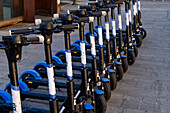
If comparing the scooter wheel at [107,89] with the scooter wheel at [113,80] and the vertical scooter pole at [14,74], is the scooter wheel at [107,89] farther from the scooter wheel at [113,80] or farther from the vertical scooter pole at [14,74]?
the vertical scooter pole at [14,74]

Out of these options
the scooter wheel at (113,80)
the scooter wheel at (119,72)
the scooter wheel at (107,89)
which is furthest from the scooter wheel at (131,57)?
the scooter wheel at (107,89)

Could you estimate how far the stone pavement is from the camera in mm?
4690

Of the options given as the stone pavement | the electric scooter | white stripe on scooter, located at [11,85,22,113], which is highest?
the electric scooter

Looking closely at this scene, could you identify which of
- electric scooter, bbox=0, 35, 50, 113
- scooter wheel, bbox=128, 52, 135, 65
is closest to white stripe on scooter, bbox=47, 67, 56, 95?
electric scooter, bbox=0, 35, 50, 113

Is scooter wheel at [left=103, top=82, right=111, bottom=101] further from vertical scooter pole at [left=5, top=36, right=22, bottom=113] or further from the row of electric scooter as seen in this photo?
vertical scooter pole at [left=5, top=36, right=22, bottom=113]

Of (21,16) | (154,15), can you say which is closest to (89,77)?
(21,16)

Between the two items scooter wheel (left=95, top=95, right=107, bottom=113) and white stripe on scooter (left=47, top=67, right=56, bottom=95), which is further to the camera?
scooter wheel (left=95, top=95, right=107, bottom=113)

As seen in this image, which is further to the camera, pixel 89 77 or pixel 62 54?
pixel 62 54

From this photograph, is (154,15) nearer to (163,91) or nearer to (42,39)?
(163,91)

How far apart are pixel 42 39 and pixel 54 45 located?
570 cm

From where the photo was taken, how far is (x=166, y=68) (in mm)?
6520

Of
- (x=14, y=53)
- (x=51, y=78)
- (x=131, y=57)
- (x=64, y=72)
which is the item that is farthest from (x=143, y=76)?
(x=14, y=53)

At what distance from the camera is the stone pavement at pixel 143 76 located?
4.69m

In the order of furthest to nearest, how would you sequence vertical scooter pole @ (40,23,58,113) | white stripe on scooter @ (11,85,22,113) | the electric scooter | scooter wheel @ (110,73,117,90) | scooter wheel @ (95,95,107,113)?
1. scooter wheel @ (110,73,117,90)
2. scooter wheel @ (95,95,107,113)
3. vertical scooter pole @ (40,23,58,113)
4. white stripe on scooter @ (11,85,22,113)
5. the electric scooter
